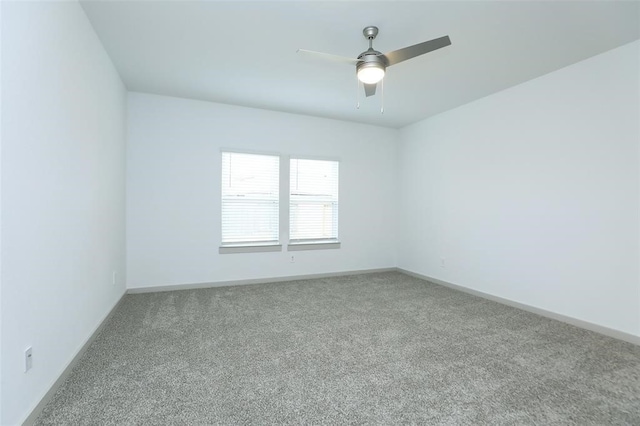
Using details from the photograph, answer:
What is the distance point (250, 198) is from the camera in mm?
4664

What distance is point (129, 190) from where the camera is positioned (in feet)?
13.2

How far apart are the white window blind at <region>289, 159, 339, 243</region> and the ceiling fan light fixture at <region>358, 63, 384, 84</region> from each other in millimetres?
2541

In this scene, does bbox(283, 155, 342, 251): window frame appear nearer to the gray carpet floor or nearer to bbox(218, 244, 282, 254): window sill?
bbox(218, 244, 282, 254): window sill

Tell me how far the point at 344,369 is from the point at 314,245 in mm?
2896

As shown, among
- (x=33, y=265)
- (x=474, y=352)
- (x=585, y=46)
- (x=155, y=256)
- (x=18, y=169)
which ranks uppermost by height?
(x=585, y=46)

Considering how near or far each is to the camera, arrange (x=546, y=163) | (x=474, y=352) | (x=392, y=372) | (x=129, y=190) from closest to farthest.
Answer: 1. (x=392, y=372)
2. (x=474, y=352)
3. (x=546, y=163)
4. (x=129, y=190)

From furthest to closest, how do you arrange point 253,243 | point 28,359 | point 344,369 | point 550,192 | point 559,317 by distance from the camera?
point 253,243 → point 550,192 → point 559,317 → point 344,369 → point 28,359

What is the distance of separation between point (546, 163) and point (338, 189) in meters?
2.88

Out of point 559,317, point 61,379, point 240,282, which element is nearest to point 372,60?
point 61,379

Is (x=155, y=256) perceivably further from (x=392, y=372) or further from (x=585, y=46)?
(x=585, y=46)

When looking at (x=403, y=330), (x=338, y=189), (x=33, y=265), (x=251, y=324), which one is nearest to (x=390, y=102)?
(x=338, y=189)

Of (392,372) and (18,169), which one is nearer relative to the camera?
(18,169)

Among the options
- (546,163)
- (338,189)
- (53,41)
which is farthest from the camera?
(338,189)

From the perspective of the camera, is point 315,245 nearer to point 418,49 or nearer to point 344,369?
point 344,369
